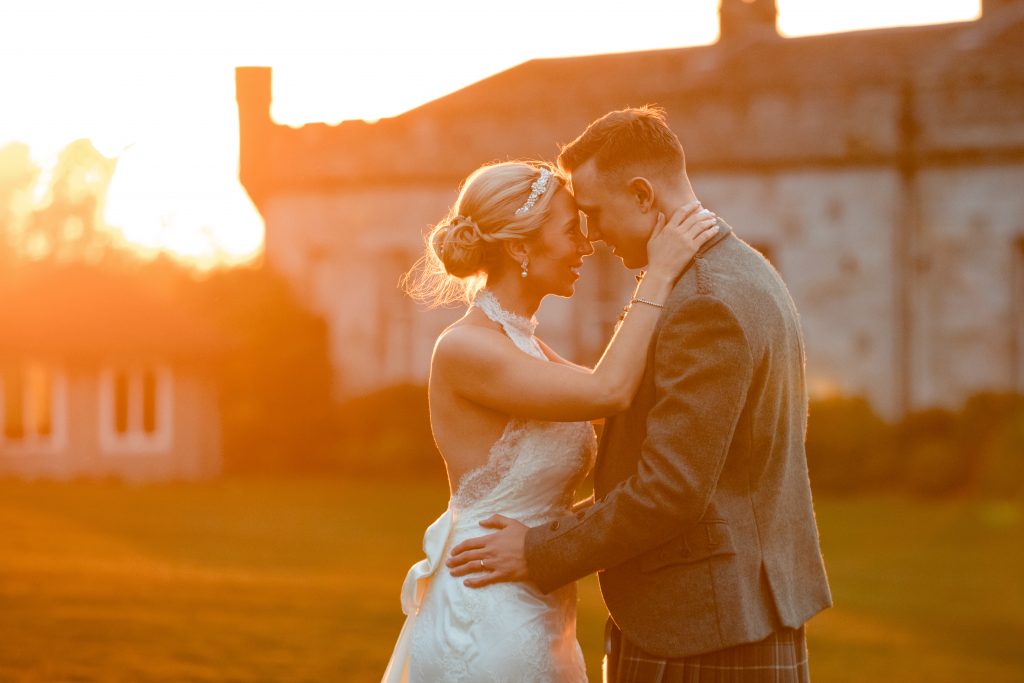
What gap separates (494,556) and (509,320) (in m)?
0.75

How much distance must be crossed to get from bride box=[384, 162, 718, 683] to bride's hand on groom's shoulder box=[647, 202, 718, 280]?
0.14 ft

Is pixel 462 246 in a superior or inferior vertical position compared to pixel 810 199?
inferior

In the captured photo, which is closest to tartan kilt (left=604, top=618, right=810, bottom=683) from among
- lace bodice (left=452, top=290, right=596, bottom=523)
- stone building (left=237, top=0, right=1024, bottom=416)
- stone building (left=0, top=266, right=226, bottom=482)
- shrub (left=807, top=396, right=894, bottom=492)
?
lace bodice (left=452, top=290, right=596, bottom=523)

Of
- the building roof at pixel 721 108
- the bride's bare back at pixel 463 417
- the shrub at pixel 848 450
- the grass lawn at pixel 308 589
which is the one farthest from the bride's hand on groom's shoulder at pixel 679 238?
the building roof at pixel 721 108

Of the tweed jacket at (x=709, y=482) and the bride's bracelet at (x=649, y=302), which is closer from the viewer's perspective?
the tweed jacket at (x=709, y=482)

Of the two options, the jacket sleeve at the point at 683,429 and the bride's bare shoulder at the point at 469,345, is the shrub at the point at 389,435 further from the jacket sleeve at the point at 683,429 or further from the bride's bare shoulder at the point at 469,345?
the jacket sleeve at the point at 683,429

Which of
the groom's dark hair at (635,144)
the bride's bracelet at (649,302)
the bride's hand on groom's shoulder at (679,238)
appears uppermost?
the groom's dark hair at (635,144)

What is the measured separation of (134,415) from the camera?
93.6 ft

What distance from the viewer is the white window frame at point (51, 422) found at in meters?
27.8

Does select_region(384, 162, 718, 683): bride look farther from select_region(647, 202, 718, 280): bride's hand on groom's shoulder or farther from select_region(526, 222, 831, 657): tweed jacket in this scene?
select_region(526, 222, 831, 657): tweed jacket

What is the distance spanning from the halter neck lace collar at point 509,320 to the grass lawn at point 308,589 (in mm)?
5399

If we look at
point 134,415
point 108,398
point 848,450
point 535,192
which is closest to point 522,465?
point 535,192

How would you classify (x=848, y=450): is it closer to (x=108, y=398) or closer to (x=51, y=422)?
(x=108, y=398)

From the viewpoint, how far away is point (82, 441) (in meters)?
28.0
